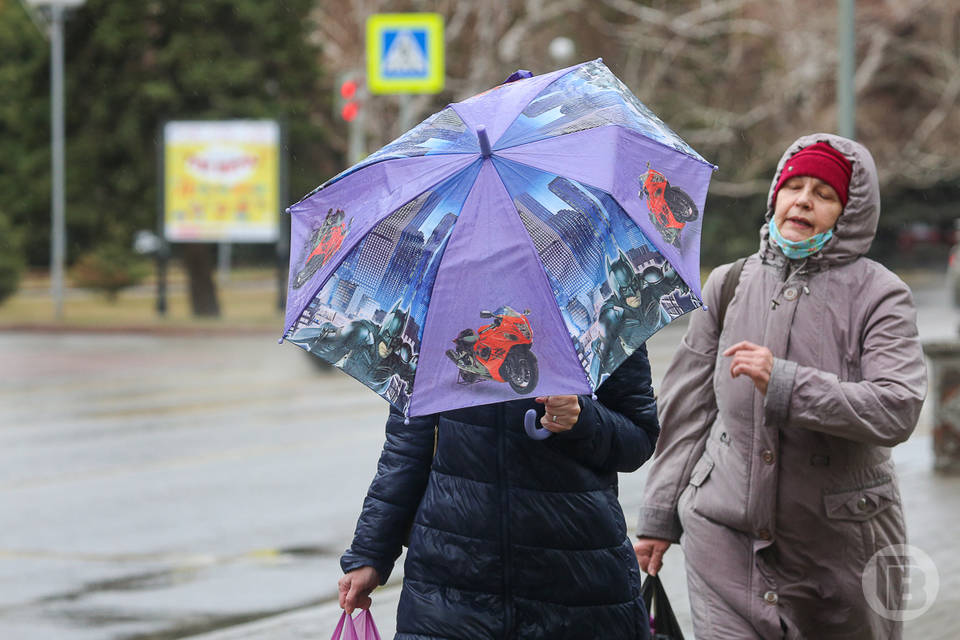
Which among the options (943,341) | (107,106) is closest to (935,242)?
(107,106)

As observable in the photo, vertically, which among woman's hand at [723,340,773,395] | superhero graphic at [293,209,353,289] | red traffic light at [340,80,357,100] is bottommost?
red traffic light at [340,80,357,100]

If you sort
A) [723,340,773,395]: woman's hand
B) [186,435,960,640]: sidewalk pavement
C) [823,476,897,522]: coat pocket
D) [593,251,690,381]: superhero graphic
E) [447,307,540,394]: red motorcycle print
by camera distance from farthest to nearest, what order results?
[186,435,960,640]: sidewalk pavement → [823,476,897,522]: coat pocket → [723,340,773,395]: woman's hand → [593,251,690,381]: superhero graphic → [447,307,540,394]: red motorcycle print

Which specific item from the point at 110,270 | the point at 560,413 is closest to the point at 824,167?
the point at 560,413

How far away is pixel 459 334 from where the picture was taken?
316 cm

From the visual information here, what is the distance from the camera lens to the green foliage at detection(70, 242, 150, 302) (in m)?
33.5

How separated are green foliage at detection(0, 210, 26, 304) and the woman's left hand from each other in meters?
28.0

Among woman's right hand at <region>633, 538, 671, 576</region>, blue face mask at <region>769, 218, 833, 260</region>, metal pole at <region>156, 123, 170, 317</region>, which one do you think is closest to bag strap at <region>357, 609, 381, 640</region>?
woman's right hand at <region>633, 538, 671, 576</region>

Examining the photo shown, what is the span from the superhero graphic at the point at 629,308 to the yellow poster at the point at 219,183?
25.2 metres

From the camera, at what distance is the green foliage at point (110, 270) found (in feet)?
110

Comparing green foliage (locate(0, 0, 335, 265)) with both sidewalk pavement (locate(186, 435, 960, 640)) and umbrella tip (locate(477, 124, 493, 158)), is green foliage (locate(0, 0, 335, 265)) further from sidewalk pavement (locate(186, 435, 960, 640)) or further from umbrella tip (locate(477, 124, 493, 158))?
umbrella tip (locate(477, 124, 493, 158))

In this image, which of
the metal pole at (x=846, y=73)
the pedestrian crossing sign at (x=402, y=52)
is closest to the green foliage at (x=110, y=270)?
the pedestrian crossing sign at (x=402, y=52)

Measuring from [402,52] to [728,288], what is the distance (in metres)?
18.3

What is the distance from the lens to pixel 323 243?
3.42m

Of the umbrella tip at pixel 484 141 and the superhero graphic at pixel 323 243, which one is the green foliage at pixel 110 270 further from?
the umbrella tip at pixel 484 141
